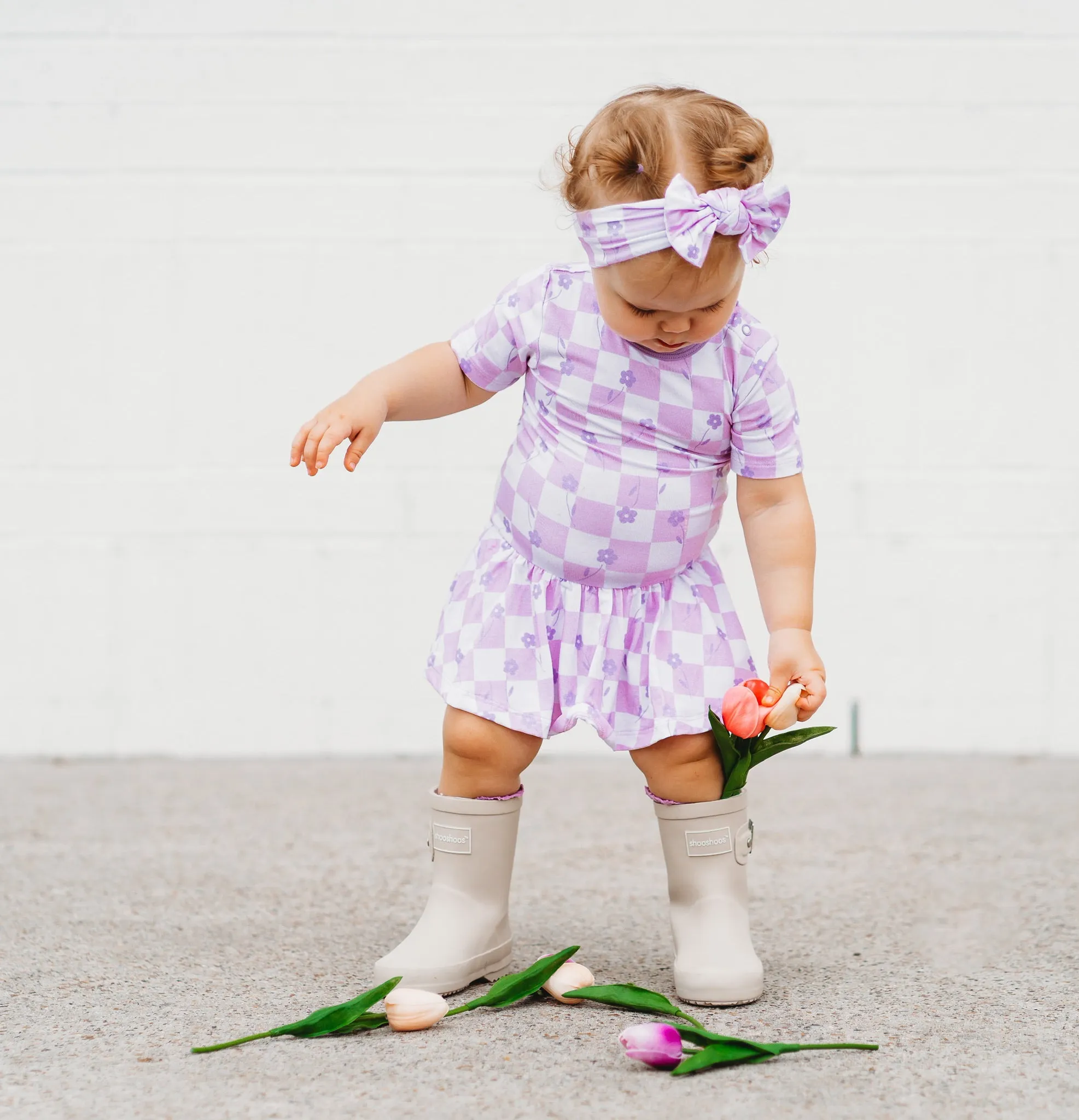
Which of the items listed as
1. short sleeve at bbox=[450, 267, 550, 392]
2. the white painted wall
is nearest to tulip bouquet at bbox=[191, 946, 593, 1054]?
short sleeve at bbox=[450, 267, 550, 392]

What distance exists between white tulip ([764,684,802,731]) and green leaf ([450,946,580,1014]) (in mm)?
312

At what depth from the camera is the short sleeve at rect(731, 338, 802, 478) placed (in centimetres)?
144

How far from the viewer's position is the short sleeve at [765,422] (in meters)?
1.44

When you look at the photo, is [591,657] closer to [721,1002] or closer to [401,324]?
[721,1002]

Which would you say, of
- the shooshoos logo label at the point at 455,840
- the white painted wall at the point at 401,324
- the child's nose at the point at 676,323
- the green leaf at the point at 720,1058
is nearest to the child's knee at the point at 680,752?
the shooshoos logo label at the point at 455,840

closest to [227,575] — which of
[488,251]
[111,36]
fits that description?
[488,251]

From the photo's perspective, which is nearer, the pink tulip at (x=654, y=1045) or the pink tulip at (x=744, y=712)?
the pink tulip at (x=654, y=1045)

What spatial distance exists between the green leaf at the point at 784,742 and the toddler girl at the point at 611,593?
20 millimetres

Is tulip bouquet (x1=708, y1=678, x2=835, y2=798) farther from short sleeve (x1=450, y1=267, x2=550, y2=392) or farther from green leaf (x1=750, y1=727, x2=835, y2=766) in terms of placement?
short sleeve (x1=450, y1=267, x2=550, y2=392)

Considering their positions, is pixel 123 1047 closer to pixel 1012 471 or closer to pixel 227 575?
pixel 227 575

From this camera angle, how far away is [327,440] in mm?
1354

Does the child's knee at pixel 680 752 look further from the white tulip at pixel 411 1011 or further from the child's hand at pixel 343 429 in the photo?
the child's hand at pixel 343 429

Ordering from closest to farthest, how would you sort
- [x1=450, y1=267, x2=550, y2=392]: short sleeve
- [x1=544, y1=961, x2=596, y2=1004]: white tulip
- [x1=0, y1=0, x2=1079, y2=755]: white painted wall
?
[x1=544, y1=961, x2=596, y2=1004]: white tulip, [x1=450, y1=267, x2=550, y2=392]: short sleeve, [x1=0, y1=0, x2=1079, y2=755]: white painted wall

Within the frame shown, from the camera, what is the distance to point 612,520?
1447 mm
